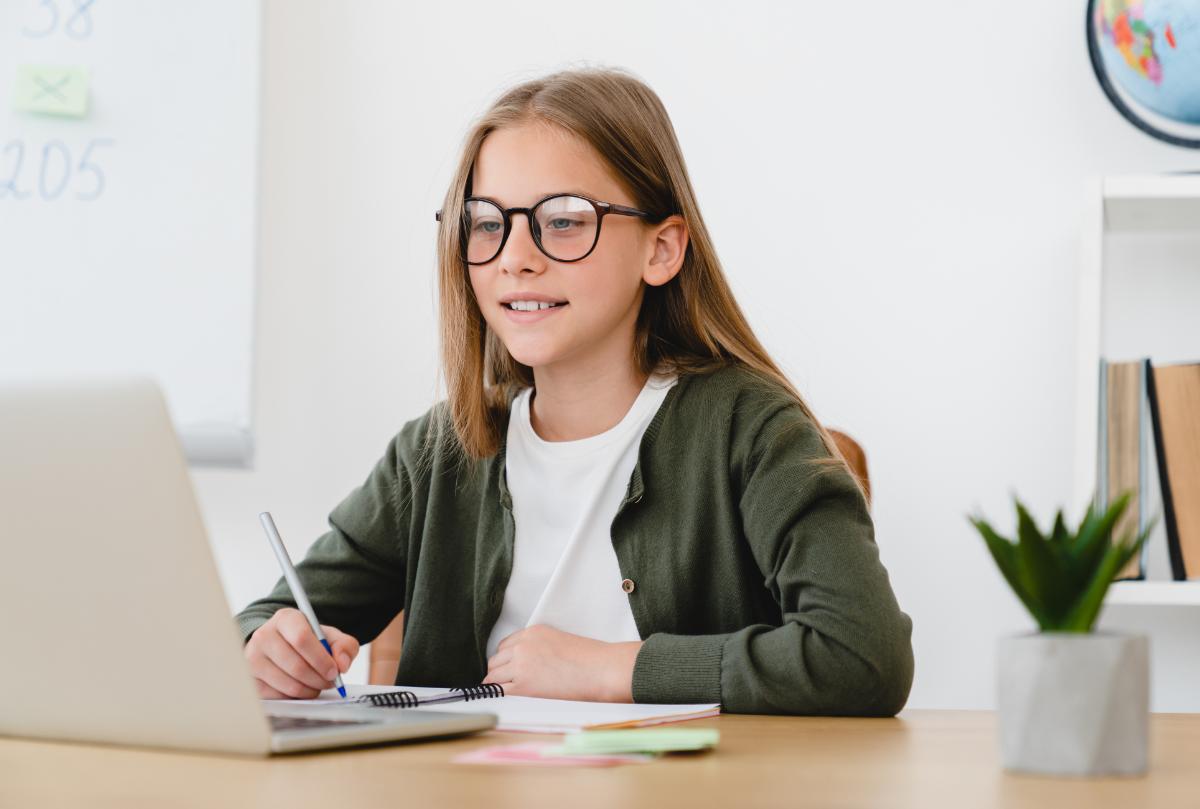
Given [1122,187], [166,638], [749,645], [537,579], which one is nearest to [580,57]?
[1122,187]

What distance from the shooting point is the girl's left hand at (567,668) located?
112 cm

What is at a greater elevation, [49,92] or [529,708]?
[49,92]

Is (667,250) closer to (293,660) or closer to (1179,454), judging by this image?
(293,660)

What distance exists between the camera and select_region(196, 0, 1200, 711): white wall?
6.84 feet

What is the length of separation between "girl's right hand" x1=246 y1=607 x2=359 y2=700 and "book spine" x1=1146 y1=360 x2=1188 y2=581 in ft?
3.75

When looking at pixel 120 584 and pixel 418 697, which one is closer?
pixel 120 584

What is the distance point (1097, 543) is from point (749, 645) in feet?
1.60

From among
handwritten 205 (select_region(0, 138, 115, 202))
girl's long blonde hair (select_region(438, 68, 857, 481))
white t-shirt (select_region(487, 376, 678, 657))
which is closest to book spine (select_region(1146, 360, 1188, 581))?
girl's long blonde hair (select_region(438, 68, 857, 481))

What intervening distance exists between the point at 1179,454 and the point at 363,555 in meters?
1.06

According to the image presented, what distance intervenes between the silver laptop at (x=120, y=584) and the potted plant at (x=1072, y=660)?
345 millimetres

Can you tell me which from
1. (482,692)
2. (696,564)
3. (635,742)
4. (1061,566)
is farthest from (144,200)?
(1061,566)

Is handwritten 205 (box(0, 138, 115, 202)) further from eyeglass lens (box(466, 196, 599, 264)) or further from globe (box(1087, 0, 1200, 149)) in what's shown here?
globe (box(1087, 0, 1200, 149))

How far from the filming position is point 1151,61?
6.31ft

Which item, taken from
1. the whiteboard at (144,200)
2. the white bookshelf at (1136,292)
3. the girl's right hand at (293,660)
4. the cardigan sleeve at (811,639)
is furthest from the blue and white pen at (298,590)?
the whiteboard at (144,200)
